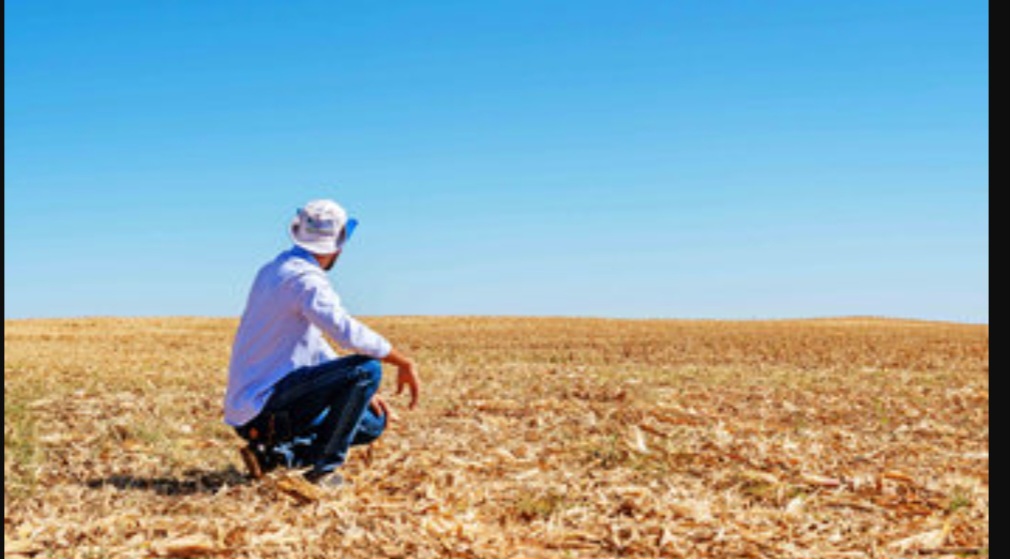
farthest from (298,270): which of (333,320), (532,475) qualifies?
(532,475)

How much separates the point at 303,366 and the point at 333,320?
2.00 ft

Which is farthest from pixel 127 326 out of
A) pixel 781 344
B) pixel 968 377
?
pixel 968 377

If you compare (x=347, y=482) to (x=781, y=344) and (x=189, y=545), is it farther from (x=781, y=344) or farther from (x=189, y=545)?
(x=781, y=344)

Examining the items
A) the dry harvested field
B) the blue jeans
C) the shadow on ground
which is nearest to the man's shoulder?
the blue jeans

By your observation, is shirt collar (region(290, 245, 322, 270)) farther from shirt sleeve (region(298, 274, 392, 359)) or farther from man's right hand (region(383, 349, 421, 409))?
man's right hand (region(383, 349, 421, 409))

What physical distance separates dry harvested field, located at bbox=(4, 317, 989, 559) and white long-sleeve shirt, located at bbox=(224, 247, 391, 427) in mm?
598

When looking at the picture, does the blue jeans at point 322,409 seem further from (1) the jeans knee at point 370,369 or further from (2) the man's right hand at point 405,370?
(2) the man's right hand at point 405,370

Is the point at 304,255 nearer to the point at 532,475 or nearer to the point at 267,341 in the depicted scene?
the point at 267,341

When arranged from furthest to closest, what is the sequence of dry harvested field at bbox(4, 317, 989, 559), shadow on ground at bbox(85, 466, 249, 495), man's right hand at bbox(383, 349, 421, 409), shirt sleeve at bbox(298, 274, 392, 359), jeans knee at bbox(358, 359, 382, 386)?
shadow on ground at bbox(85, 466, 249, 495), jeans knee at bbox(358, 359, 382, 386), man's right hand at bbox(383, 349, 421, 409), shirt sleeve at bbox(298, 274, 392, 359), dry harvested field at bbox(4, 317, 989, 559)

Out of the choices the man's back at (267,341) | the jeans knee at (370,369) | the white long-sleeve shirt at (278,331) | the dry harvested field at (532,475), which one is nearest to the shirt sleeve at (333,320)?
the white long-sleeve shirt at (278,331)

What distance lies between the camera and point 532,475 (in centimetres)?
707

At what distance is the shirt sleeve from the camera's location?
5.79m

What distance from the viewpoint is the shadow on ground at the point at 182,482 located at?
22.1 ft

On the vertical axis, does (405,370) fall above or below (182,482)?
above
